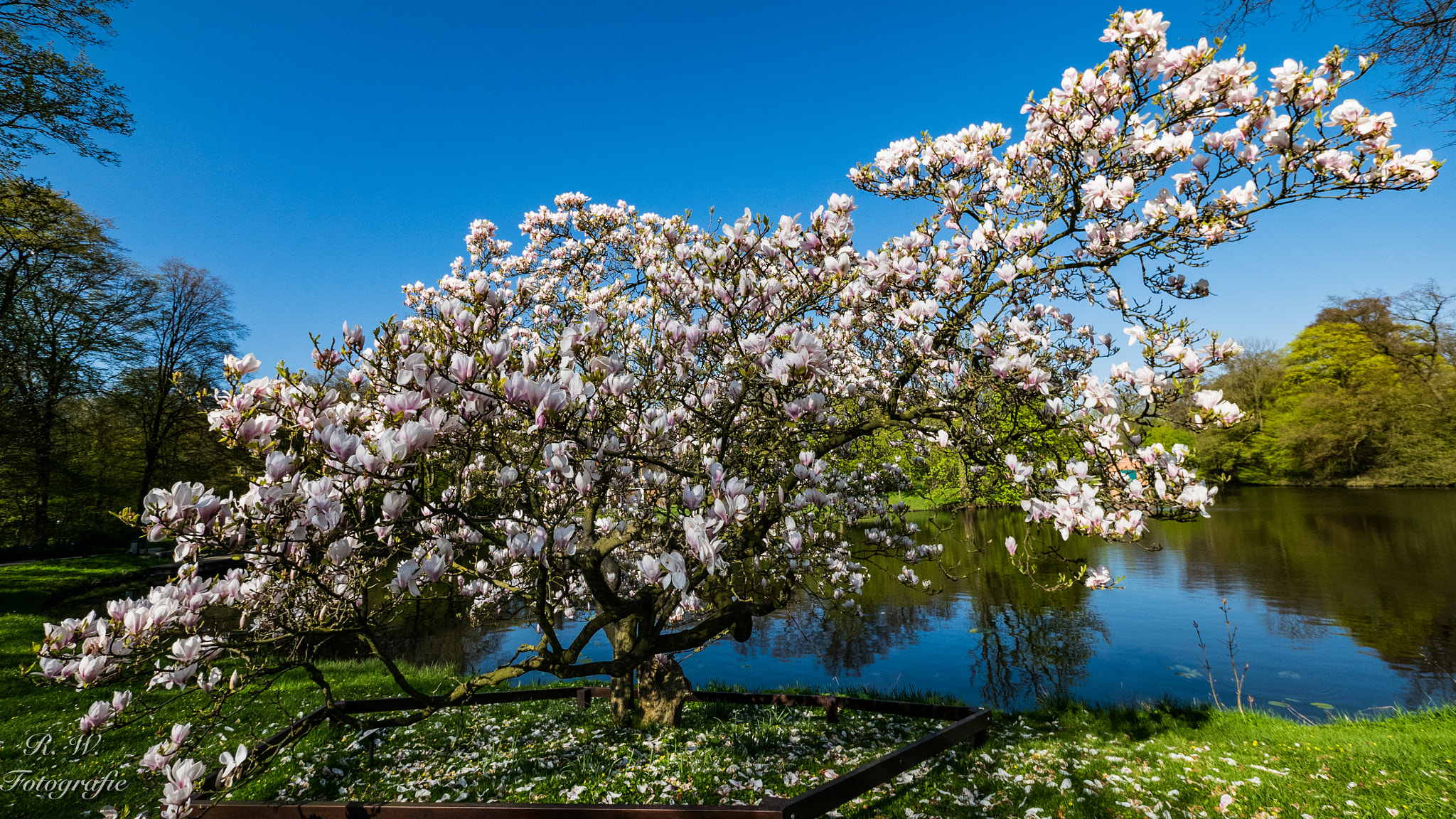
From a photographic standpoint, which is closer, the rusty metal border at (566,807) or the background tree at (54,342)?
the rusty metal border at (566,807)

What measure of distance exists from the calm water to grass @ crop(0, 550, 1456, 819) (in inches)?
79.2

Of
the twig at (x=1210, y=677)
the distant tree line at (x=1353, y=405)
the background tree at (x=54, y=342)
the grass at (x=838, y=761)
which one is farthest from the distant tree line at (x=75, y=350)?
the distant tree line at (x=1353, y=405)

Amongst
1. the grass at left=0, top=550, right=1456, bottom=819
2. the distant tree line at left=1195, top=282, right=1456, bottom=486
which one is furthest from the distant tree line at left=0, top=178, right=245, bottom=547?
the distant tree line at left=1195, top=282, right=1456, bottom=486

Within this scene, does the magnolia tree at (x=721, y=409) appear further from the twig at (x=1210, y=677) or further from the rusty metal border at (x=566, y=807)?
the twig at (x=1210, y=677)

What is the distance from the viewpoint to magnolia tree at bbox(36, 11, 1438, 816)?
8.79 feet

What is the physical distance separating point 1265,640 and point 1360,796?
934cm

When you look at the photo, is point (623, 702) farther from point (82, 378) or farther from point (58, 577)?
point (82, 378)

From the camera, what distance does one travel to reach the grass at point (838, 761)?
14.7ft

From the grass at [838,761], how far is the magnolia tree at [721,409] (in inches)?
49.7

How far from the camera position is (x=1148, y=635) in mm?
12203

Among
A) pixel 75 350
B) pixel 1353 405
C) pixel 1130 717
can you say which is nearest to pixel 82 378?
pixel 75 350

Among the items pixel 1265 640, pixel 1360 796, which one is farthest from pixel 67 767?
pixel 1265 640

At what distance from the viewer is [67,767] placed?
17.7ft

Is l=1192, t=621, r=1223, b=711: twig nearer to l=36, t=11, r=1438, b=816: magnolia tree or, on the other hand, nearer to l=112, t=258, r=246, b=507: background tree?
l=36, t=11, r=1438, b=816: magnolia tree
